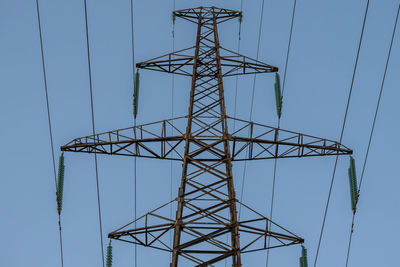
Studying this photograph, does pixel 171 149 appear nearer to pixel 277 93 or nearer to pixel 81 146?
pixel 81 146

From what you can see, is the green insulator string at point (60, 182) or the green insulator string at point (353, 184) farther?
the green insulator string at point (353, 184)

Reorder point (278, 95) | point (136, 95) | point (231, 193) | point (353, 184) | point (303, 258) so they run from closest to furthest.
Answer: point (231, 193) < point (303, 258) < point (353, 184) < point (278, 95) < point (136, 95)

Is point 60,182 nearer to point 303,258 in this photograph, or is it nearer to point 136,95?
point 136,95

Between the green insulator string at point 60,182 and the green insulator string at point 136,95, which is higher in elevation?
the green insulator string at point 136,95

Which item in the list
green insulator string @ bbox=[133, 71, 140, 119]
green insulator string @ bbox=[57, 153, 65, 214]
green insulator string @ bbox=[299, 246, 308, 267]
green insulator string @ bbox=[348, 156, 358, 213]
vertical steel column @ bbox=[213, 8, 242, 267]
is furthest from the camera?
green insulator string @ bbox=[133, 71, 140, 119]

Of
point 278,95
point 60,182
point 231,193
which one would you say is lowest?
point 60,182

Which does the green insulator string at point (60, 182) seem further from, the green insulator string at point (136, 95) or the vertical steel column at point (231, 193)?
the vertical steel column at point (231, 193)

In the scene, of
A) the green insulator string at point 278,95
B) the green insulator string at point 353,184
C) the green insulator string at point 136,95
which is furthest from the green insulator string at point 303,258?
the green insulator string at point 136,95

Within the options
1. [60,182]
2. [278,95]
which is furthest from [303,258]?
[60,182]

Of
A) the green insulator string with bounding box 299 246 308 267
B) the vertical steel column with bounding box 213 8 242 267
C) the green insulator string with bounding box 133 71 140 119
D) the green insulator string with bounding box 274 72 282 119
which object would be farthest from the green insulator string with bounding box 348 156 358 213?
the green insulator string with bounding box 133 71 140 119

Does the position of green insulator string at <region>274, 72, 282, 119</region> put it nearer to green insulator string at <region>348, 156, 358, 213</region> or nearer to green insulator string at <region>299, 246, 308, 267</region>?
green insulator string at <region>348, 156, 358, 213</region>

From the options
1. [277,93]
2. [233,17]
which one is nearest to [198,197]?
[277,93]

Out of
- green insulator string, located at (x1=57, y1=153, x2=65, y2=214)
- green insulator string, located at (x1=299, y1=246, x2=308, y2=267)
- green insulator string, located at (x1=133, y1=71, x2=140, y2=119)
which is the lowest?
green insulator string, located at (x1=299, y1=246, x2=308, y2=267)

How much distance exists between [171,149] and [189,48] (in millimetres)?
5839
